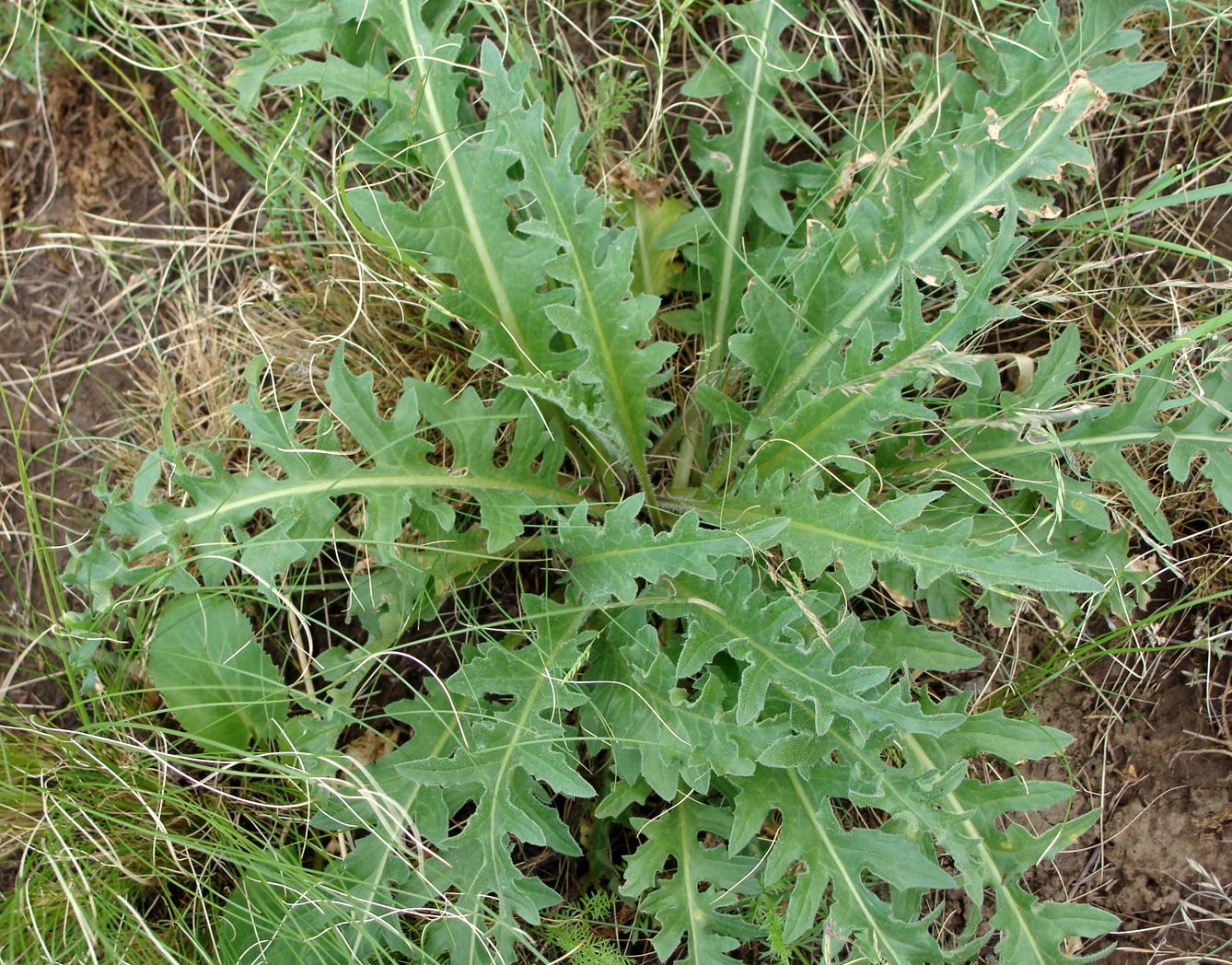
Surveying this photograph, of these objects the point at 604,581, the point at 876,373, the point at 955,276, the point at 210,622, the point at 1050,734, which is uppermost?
the point at 955,276

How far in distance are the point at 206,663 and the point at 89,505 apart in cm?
70

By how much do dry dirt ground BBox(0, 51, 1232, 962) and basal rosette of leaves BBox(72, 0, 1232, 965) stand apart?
389mm

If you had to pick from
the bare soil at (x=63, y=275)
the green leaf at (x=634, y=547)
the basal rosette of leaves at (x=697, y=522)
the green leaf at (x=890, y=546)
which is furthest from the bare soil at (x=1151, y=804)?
the bare soil at (x=63, y=275)

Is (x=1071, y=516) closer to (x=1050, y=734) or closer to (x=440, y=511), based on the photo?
(x=1050, y=734)

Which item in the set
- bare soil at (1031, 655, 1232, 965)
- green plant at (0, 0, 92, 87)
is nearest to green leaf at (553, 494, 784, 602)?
bare soil at (1031, 655, 1232, 965)

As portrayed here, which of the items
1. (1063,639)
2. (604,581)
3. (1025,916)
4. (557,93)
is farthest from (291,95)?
(1025,916)

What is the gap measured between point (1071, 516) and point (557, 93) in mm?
1817

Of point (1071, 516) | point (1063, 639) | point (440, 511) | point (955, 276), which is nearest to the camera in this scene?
point (955, 276)

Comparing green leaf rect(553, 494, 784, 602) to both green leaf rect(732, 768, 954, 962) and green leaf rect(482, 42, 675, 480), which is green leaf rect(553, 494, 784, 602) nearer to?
green leaf rect(482, 42, 675, 480)

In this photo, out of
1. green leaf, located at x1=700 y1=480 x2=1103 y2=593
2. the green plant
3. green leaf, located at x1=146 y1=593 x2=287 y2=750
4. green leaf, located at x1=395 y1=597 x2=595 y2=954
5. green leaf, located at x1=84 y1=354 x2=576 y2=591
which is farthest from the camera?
the green plant

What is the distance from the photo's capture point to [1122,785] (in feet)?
8.91

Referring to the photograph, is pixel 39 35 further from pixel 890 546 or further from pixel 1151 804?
pixel 1151 804

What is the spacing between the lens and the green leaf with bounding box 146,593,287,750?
259 centimetres

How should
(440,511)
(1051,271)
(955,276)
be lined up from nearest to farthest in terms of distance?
1. (955,276)
2. (440,511)
3. (1051,271)
